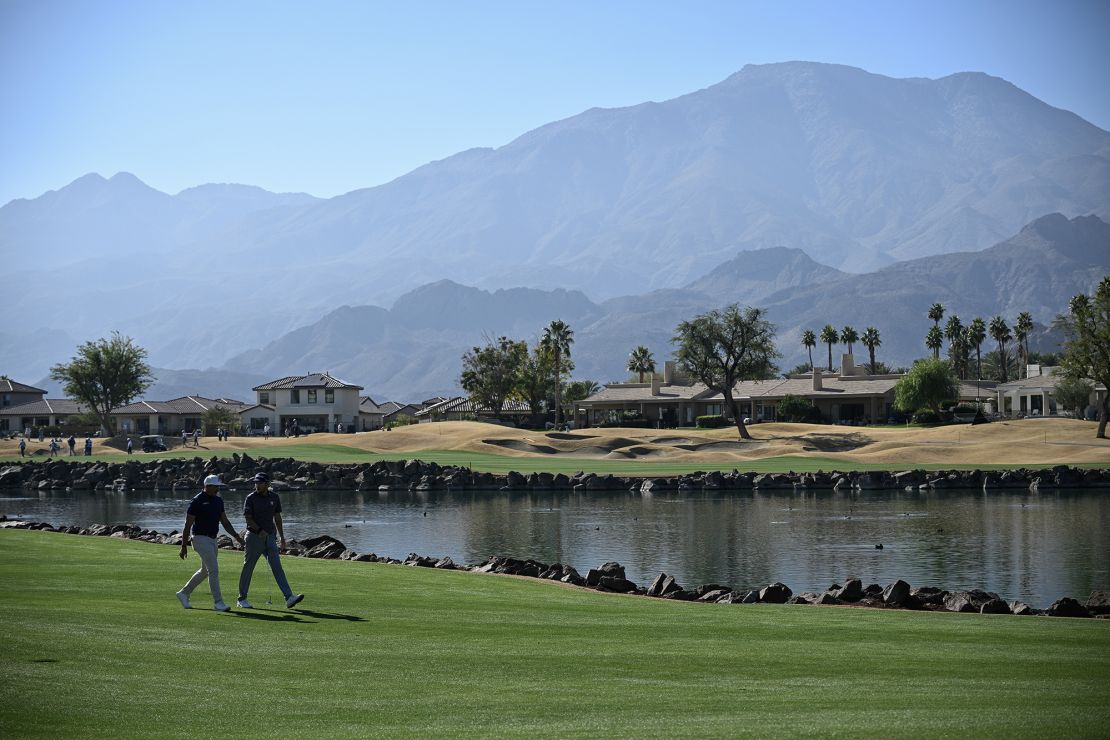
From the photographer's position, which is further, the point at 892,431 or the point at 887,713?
the point at 892,431

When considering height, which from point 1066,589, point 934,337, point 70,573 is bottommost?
point 1066,589

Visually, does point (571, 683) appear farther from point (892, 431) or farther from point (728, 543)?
point (892, 431)

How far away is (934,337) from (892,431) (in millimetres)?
57218

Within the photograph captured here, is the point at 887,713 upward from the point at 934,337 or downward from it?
downward

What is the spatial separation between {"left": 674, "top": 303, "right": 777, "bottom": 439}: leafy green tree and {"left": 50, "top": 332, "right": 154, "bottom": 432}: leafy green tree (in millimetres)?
52073

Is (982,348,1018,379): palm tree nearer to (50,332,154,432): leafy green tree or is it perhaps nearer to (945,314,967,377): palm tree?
(945,314,967,377): palm tree

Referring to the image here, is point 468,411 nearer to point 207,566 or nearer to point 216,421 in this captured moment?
point 216,421

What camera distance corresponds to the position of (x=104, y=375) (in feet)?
359

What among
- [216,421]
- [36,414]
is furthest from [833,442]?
[36,414]

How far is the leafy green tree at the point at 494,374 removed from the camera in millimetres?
121500

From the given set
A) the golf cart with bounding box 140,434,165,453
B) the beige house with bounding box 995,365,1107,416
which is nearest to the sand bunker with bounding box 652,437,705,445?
the golf cart with bounding box 140,434,165,453

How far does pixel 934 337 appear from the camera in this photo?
137375 millimetres

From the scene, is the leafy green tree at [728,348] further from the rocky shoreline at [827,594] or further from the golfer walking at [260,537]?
the golfer walking at [260,537]

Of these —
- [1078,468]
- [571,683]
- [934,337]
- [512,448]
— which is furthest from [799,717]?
[934,337]
